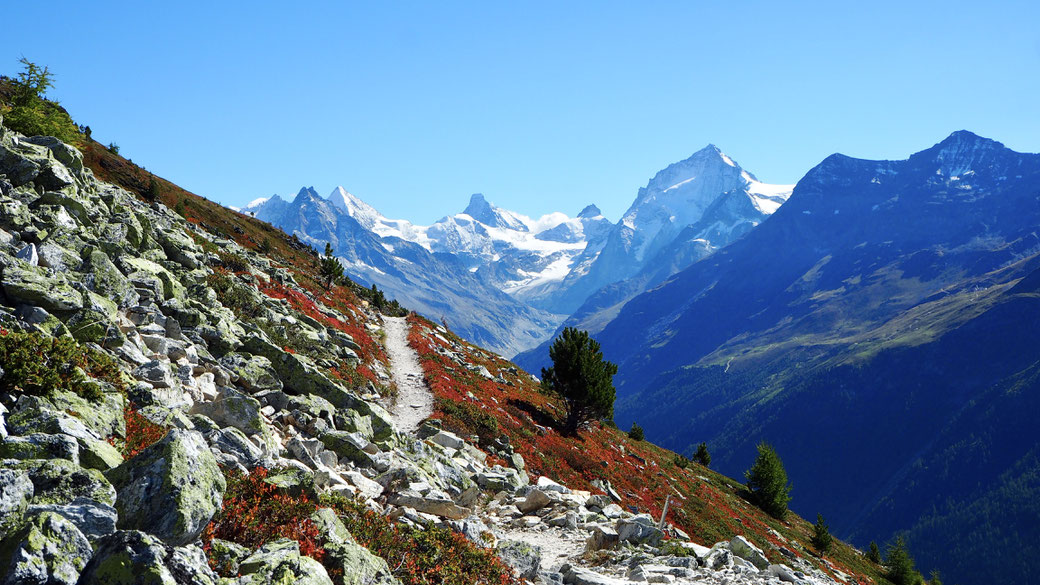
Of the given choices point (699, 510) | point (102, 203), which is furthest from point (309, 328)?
point (699, 510)

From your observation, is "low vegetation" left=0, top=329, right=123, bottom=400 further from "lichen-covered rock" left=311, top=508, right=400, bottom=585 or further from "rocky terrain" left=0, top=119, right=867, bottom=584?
"lichen-covered rock" left=311, top=508, right=400, bottom=585

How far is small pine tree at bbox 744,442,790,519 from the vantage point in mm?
51719

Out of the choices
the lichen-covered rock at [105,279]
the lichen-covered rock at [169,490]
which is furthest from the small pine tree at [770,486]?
the lichen-covered rock at [169,490]

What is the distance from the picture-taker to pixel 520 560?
1516 centimetres

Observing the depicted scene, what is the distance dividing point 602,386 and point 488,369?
16.5 meters

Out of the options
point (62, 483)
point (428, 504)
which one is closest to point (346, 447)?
point (428, 504)

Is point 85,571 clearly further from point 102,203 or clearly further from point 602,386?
point 602,386

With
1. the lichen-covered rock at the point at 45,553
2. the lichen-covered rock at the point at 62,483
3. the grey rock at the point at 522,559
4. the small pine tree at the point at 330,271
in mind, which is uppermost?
the small pine tree at the point at 330,271

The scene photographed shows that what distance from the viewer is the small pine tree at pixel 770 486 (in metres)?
51.7

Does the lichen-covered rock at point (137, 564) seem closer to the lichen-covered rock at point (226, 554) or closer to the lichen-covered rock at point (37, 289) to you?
the lichen-covered rock at point (226, 554)

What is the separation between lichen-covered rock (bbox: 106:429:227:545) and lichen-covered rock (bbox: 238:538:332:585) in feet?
3.12

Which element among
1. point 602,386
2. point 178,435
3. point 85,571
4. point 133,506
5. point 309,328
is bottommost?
point 85,571

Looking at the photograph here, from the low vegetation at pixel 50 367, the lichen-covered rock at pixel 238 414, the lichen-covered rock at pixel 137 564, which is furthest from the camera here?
the lichen-covered rock at pixel 238 414

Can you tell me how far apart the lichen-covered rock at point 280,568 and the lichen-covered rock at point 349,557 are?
0.61 metres
